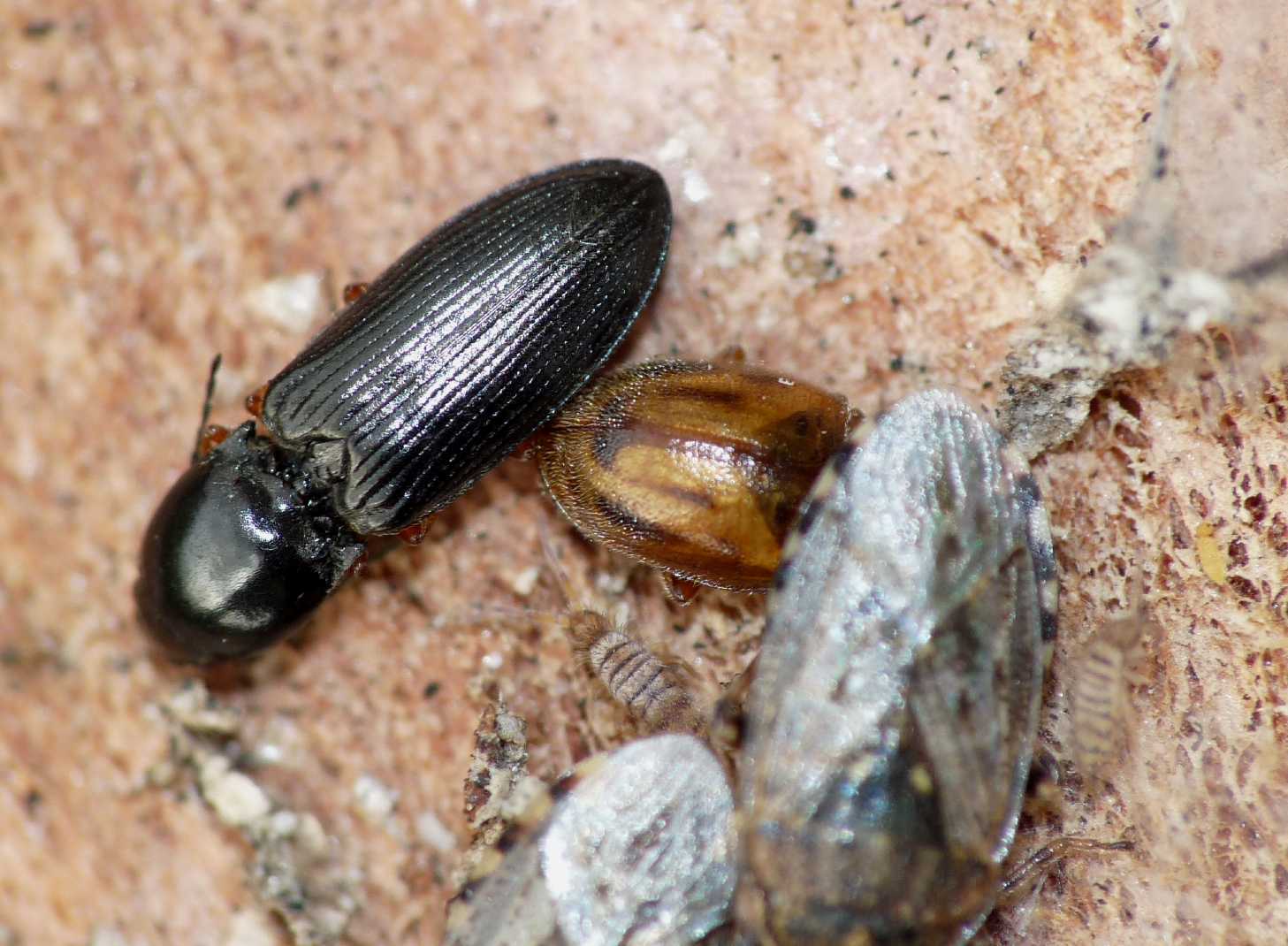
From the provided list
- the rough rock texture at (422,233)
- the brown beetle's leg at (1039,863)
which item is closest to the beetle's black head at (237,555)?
the rough rock texture at (422,233)

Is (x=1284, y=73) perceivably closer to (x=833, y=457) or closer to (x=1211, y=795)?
(x=833, y=457)

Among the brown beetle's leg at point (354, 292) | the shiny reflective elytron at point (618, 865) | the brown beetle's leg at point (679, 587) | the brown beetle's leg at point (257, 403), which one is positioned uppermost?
the brown beetle's leg at point (354, 292)

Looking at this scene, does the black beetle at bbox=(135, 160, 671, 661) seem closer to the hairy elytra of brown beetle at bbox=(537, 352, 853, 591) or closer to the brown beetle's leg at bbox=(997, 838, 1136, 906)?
the hairy elytra of brown beetle at bbox=(537, 352, 853, 591)

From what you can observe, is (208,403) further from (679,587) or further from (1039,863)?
(1039,863)

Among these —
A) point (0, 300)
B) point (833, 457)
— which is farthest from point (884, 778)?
point (0, 300)

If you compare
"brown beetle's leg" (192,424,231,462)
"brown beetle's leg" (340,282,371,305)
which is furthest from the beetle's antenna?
"brown beetle's leg" (340,282,371,305)

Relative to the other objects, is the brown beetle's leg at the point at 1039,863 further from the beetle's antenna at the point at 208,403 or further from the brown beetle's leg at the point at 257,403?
the beetle's antenna at the point at 208,403

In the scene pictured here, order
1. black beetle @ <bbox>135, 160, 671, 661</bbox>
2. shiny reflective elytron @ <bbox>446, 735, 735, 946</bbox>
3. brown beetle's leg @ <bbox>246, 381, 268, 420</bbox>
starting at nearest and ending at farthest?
shiny reflective elytron @ <bbox>446, 735, 735, 946</bbox>
black beetle @ <bbox>135, 160, 671, 661</bbox>
brown beetle's leg @ <bbox>246, 381, 268, 420</bbox>
